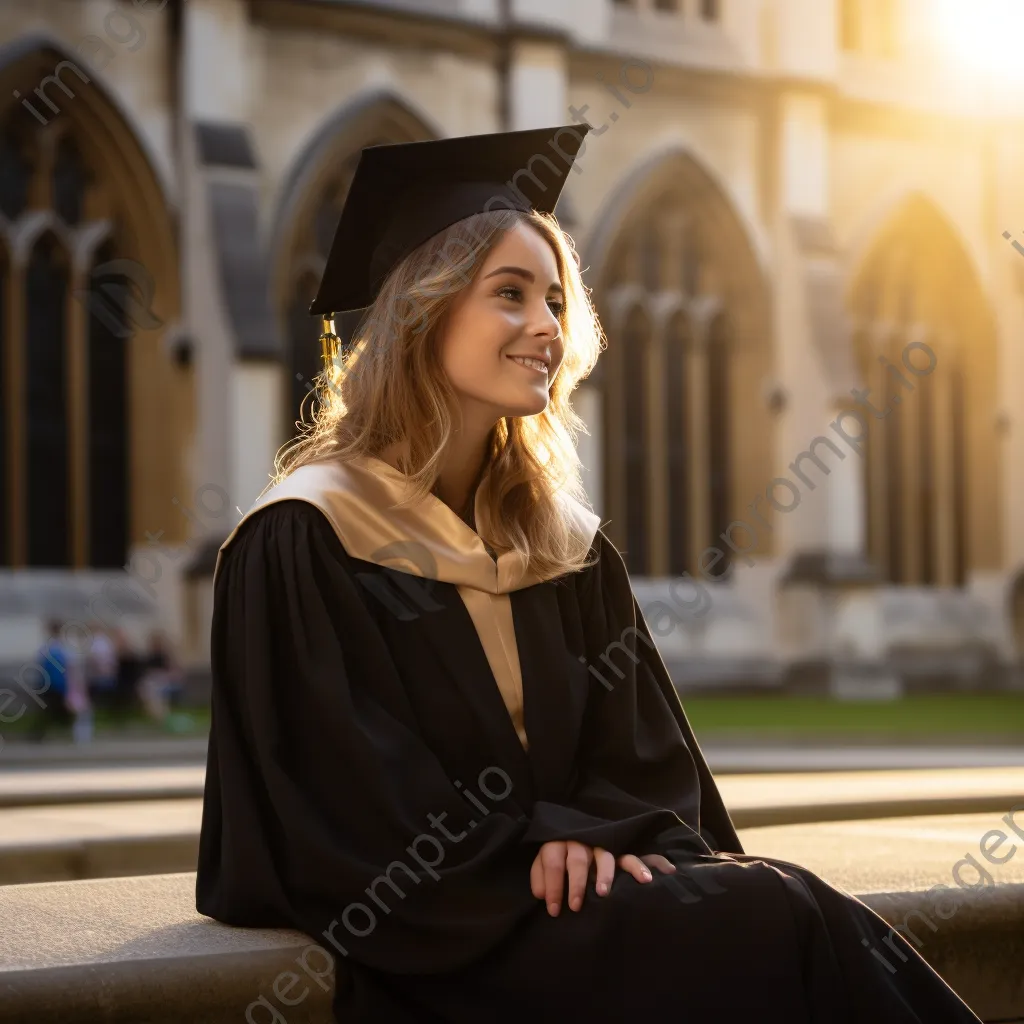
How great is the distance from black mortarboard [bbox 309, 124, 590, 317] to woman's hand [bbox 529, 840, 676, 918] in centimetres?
114

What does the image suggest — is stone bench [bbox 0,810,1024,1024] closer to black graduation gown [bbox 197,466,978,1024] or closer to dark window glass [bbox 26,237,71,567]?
black graduation gown [bbox 197,466,978,1024]

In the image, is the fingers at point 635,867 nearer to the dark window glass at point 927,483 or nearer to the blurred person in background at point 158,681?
the blurred person in background at point 158,681

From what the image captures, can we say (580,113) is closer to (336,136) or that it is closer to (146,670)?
(336,136)

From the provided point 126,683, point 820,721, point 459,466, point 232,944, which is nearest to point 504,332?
point 459,466

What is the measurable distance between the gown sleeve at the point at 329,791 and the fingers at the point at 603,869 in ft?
0.37

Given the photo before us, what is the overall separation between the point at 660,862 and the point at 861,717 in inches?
485

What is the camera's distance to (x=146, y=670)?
14.2 metres

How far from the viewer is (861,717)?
14383mm

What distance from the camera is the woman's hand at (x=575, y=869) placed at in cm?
240

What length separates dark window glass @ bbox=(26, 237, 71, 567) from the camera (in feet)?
50.5

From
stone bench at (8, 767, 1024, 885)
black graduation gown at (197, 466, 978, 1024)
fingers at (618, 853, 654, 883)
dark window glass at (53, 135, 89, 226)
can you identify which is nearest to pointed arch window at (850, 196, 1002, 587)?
→ dark window glass at (53, 135, 89, 226)

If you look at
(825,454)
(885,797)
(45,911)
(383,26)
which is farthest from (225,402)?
(45,911)

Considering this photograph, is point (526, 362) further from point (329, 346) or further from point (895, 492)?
point (895, 492)

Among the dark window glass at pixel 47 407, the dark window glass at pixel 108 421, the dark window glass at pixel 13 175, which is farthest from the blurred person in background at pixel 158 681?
the dark window glass at pixel 13 175
